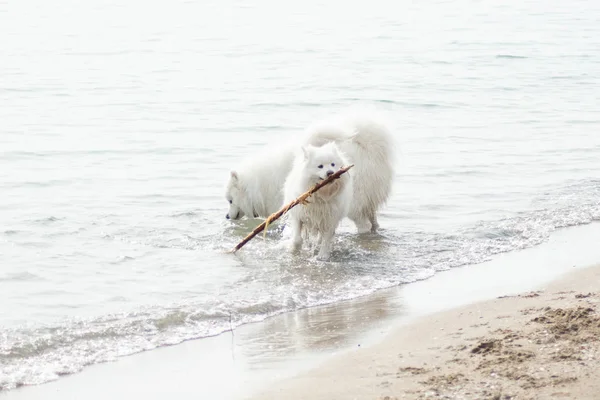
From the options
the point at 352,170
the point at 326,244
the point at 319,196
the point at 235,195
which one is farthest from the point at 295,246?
the point at 235,195

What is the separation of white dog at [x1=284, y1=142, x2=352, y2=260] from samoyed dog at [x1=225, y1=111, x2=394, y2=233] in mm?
394

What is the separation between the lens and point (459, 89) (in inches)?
770

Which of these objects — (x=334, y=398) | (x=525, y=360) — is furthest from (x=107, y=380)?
(x=525, y=360)

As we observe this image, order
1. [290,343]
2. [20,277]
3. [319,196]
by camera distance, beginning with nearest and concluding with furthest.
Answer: [290,343] → [20,277] → [319,196]

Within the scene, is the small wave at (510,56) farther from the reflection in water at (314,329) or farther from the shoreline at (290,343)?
the reflection in water at (314,329)

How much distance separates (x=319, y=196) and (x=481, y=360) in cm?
349

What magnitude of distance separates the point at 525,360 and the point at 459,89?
15.2m

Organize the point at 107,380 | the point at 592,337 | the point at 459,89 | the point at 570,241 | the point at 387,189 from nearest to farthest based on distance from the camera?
the point at 592,337 → the point at 107,380 → the point at 570,241 → the point at 387,189 → the point at 459,89

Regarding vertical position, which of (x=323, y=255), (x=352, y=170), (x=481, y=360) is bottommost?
(x=323, y=255)

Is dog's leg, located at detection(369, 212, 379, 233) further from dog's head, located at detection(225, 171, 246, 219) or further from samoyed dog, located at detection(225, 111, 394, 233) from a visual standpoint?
dog's head, located at detection(225, 171, 246, 219)

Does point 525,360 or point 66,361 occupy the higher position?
point 525,360

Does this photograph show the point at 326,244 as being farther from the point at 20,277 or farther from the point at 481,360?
the point at 481,360

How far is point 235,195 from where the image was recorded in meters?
9.79

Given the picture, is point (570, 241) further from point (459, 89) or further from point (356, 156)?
point (459, 89)
